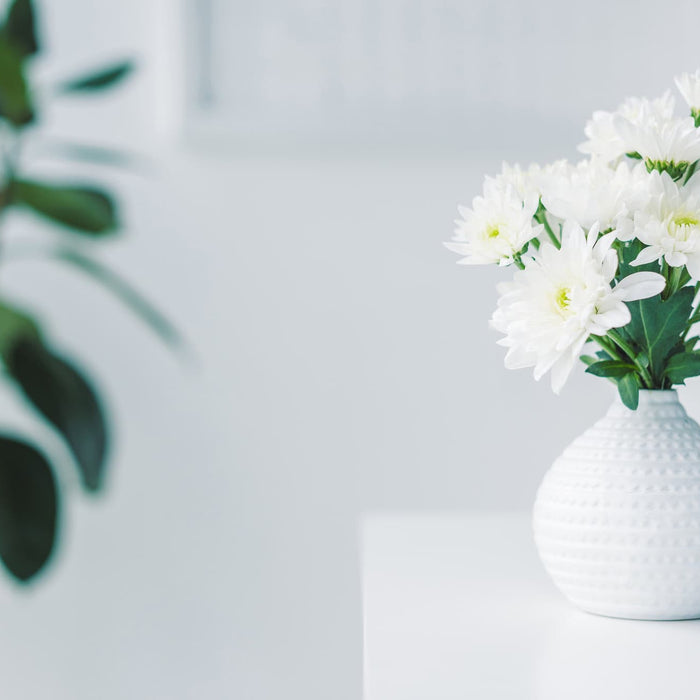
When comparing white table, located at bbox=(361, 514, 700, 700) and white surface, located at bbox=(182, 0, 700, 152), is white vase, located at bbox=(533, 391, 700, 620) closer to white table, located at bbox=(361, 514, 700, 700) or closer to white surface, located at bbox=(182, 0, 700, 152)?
white table, located at bbox=(361, 514, 700, 700)

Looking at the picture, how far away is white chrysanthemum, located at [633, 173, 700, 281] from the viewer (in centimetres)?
68

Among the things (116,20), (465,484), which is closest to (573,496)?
(465,484)

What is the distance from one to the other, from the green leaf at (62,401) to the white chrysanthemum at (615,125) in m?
0.58

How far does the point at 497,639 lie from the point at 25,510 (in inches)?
22.7

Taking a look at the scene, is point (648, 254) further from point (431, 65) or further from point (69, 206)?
point (431, 65)

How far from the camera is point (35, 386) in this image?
107 centimetres

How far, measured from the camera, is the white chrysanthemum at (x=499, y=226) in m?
0.70

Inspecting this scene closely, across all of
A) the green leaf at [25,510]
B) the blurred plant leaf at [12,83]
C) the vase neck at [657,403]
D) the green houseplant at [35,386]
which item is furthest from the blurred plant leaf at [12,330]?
the vase neck at [657,403]

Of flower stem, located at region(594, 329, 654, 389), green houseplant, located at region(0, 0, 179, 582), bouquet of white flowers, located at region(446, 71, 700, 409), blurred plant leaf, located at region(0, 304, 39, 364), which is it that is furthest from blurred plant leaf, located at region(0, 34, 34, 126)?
flower stem, located at region(594, 329, 654, 389)

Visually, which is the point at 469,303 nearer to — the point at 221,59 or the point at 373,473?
the point at 373,473

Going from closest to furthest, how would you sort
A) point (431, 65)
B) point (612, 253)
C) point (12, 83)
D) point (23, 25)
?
point (612, 253), point (12, 83), point (23, 25), point (431, 65)

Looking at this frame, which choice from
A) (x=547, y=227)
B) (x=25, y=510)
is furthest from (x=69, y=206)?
(x=547, y=227)

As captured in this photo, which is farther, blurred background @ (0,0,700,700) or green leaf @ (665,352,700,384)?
blurred background @ (0,0,700,700)

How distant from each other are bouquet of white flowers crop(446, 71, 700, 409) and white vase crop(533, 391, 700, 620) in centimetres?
4
